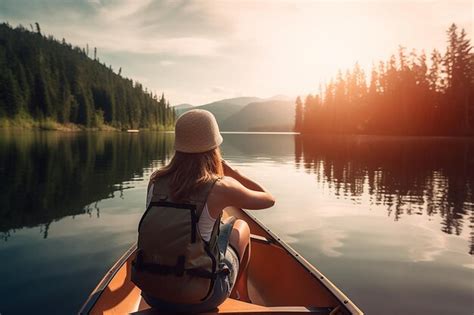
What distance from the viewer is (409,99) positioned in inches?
3012

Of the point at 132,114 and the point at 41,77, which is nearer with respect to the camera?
the point at 41,77

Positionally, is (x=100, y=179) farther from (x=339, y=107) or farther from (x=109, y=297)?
(x=339, y=107)

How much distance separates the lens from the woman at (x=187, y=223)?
332 centimetres

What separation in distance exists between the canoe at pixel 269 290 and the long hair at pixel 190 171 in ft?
4.79

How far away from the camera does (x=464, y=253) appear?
32.0 feet

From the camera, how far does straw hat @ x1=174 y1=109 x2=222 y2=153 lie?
11.5ft

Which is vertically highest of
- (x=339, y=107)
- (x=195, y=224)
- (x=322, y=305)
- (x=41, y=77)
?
(x=41, y=77)

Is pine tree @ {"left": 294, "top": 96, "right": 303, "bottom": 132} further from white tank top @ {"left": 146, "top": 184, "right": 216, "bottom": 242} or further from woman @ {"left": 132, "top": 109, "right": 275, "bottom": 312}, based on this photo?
white tank top @ {"left": 146, "top": 184, "right": 216, "bottom": 242}

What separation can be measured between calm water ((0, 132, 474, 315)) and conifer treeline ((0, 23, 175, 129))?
7930 centimetres

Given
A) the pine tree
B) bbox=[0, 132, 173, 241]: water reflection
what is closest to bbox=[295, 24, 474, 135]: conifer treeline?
the pine tree

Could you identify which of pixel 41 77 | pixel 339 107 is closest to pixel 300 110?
pixel 339 107

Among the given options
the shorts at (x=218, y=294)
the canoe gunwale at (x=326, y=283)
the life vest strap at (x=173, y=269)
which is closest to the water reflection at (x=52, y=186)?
the canoe gunwale at (x=326, y=283)

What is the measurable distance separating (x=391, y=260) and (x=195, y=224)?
759 cm

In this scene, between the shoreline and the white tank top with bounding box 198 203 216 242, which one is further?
the shoreline
